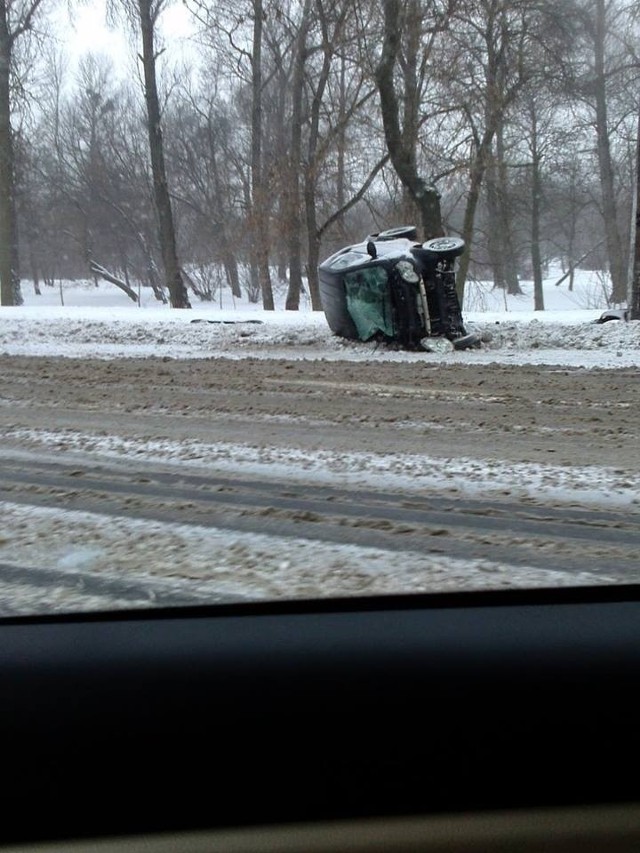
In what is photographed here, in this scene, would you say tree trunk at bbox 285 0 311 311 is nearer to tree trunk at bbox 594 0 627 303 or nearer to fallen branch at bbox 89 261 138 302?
tree trunk at bbox 594 0 627 303

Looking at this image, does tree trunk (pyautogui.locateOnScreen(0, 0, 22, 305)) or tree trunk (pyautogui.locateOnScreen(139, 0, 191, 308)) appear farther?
tree trunk (pyautogui.locateOnScreen(139, 0, 191, 308))

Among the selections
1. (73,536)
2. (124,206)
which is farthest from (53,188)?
(73,536)

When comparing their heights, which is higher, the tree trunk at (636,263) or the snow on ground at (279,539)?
the tree trunk at (636,263)

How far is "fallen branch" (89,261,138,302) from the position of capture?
5766 centimetres

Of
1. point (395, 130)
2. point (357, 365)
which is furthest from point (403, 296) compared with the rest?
point (395, 130)

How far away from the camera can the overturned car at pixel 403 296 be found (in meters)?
14.2

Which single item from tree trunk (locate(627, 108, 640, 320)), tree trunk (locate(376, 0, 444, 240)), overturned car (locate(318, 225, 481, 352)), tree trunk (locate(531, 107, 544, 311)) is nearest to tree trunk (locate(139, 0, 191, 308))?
tree trunk (locate(376, 0, 444, 240))

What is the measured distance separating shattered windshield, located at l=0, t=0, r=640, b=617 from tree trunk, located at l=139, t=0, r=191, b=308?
0.08m

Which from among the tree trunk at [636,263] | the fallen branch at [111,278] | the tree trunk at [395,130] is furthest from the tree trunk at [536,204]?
the fallen branch at [111,278]

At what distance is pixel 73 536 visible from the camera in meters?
3.74

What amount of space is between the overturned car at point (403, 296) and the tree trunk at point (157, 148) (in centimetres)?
1489

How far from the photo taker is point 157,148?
28766 millimetres

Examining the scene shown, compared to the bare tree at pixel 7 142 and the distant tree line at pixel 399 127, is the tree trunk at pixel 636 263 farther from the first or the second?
the bare tree at pixel 7 142

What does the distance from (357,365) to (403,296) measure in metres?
2.52
